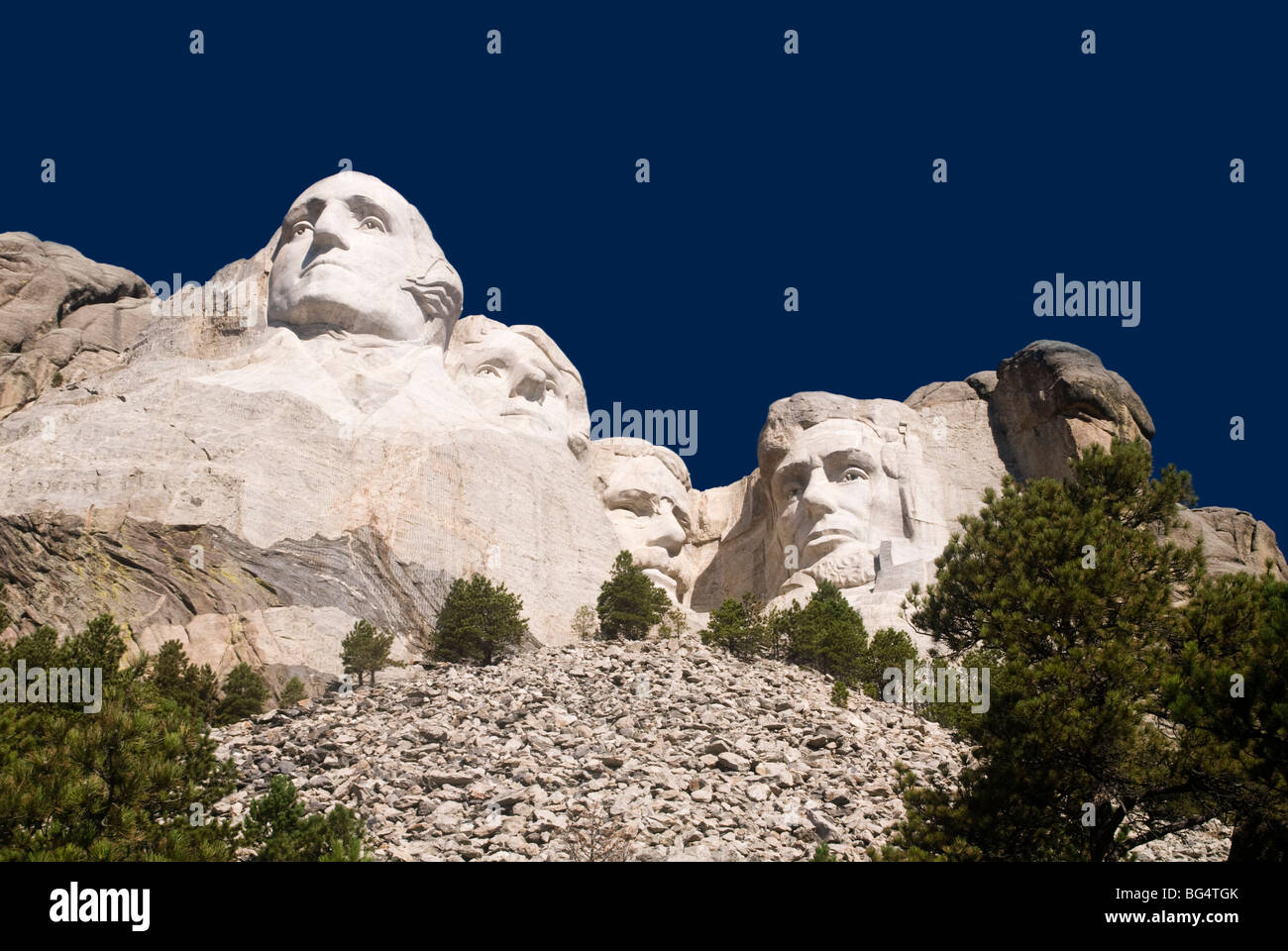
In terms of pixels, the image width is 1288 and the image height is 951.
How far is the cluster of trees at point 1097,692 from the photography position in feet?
42.2

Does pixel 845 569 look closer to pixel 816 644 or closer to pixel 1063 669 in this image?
pixel 816 644

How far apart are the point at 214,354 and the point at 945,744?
674 inches

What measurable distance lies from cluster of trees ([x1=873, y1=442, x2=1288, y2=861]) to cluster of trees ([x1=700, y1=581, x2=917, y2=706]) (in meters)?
4.80

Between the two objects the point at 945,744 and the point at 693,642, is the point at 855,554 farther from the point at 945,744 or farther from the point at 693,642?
the point at 945,744

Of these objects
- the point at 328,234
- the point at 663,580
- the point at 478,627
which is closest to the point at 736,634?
the point at 478,627

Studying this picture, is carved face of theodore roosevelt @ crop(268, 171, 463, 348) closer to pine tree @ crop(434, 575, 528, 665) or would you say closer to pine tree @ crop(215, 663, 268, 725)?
pine tree @ crop(434, 575, 528, 665)

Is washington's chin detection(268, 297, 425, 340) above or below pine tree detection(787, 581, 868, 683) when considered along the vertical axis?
above

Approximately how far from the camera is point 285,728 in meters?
18.9

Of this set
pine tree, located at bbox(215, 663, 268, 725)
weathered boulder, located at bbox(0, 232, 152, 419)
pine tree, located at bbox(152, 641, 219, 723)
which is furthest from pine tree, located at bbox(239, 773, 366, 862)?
weathered boulder, located at bbox(0, 232, 152, 419)

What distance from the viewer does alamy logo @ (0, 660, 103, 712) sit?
15.4 meters

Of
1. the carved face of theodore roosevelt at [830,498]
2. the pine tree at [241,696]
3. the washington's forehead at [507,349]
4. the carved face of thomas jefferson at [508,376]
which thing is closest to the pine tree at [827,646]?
the pine tree at [241,696]

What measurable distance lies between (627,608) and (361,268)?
33.0 feet
